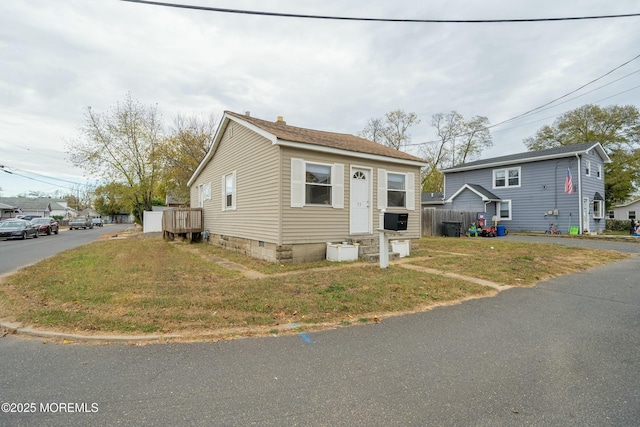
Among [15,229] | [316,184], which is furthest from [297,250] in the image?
[15,229]

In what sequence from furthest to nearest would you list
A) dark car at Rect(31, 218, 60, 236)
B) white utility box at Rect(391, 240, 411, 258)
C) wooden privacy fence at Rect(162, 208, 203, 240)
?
dark car at Rect(31, 218, 60, 236) → wooden privacy fence at Rect(162, 208, 203, 240) → white utility box at Rect(391, 240, 411, 258)

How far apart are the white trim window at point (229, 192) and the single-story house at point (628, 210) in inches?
1788

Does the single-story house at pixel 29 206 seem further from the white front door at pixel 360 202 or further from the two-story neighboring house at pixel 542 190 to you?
the two-story neighboring house at pixel 542 190

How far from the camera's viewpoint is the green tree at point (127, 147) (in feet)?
90.1

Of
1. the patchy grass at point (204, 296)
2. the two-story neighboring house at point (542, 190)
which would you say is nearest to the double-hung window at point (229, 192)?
the patchy grass at point (204, 296)

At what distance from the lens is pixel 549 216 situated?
65.1 feet

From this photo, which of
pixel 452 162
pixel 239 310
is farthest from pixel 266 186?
pixel 452 162

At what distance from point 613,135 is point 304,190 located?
37929mm

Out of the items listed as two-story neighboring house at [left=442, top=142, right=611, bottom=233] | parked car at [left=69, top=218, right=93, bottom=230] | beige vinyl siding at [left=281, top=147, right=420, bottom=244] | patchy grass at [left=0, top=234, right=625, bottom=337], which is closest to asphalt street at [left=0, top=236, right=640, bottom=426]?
patchy grass at [left=0, top=234, right=625, bottom=337]

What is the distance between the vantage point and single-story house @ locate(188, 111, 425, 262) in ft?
27.9

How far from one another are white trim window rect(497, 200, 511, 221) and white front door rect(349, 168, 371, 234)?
16.5 meters

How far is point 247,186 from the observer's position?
34.7ft

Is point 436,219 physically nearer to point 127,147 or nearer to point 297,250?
point 297,250

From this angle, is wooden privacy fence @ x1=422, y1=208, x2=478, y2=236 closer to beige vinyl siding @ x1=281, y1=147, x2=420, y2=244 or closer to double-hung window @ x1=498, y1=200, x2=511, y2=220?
double-hung window @ x1=498, y1=200, x2=511, y2=220
